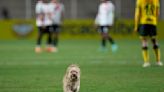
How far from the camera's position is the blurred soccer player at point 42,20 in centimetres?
2720

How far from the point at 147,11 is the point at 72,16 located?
85.8 feet

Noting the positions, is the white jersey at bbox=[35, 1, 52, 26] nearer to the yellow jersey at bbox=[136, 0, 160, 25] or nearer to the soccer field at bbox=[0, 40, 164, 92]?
the soccer field at bbox=[0, 40, 164, 92]

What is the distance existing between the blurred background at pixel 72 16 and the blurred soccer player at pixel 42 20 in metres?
12.3

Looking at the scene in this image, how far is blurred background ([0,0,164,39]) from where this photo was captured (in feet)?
133

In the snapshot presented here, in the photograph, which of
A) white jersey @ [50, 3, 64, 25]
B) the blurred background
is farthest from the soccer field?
the blurred background

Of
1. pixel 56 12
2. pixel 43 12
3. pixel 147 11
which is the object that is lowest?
pixel 56 12

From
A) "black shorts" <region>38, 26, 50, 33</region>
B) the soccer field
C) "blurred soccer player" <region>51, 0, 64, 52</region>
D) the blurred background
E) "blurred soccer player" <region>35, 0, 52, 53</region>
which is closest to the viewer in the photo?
the soccer field

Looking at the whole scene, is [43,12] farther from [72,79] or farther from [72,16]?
[72,79]

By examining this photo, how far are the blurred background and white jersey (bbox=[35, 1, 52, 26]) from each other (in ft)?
40.1

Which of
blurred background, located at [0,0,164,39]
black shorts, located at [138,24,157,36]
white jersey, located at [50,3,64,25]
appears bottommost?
blurred background, located at [0,0,164,39]

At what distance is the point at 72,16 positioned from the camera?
4431 cm

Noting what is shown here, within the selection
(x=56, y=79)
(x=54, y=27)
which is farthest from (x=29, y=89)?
(x=54, y=27)

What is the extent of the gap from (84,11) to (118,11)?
353cm

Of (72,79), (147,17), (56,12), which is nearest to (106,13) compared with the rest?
(56,12)
